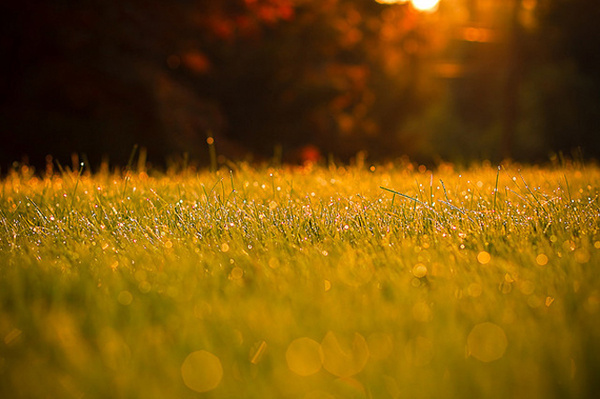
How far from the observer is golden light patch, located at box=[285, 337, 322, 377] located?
1.40m

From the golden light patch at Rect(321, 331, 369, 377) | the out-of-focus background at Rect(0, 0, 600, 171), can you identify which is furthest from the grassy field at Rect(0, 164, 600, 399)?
the out-of-focus background at Rect(0, 0, 600, 171)

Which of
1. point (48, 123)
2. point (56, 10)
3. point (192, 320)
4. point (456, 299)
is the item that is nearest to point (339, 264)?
point (456, 299)

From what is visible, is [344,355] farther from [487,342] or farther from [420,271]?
[420,271]

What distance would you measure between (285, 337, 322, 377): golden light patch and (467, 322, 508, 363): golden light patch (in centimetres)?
44

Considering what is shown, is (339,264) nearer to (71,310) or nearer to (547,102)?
(71,310)

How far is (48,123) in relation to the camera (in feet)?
38.4

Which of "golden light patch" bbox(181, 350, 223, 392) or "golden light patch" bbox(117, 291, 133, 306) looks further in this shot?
"golden light patch" bbox(117, 291, 133, 306)

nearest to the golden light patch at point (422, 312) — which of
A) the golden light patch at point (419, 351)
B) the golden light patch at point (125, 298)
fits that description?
the golden light patch at point (419, 351)

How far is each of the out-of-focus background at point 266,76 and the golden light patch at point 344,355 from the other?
3573 millimetres

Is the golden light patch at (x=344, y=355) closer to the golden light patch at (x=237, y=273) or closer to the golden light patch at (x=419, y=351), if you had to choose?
the golden light patch at (x=419, y=351)

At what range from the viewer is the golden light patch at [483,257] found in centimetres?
214

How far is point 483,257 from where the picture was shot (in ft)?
7.18

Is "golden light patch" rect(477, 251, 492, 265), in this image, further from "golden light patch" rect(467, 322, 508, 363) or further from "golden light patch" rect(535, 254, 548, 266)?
"golden light patch" rect(467, 322, 508, 363)

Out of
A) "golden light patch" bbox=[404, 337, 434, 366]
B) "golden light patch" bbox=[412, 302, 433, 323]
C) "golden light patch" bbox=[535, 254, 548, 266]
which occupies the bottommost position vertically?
"golden light patch" bbox=[404, 337, 434, 366]
